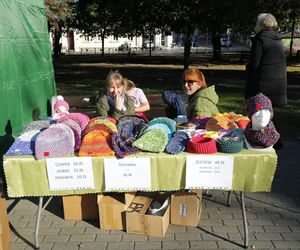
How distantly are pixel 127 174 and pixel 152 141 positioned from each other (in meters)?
0.34

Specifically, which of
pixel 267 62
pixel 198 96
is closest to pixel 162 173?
pixel 198 96

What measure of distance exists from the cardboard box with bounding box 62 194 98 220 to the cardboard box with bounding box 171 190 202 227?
2.59 feet

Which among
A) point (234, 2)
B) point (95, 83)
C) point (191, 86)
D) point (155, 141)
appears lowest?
point (95, 83)

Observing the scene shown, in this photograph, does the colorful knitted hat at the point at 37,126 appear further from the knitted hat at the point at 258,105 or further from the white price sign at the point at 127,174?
the knitted hat at the point at 258,105

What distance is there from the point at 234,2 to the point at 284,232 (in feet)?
48.5

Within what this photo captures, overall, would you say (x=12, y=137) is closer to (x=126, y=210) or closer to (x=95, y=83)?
(x=126, y=210)

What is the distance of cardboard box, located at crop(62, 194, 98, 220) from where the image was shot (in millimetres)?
3844

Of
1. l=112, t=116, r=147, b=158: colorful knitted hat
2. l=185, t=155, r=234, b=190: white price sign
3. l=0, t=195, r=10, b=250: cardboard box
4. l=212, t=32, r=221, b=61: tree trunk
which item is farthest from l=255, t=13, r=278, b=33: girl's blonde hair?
l=212, t=32, r=221, b=61: tree trunk

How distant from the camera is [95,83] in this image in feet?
46.6

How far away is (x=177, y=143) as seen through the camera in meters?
3.22

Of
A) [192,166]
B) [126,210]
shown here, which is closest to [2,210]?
[126,210]

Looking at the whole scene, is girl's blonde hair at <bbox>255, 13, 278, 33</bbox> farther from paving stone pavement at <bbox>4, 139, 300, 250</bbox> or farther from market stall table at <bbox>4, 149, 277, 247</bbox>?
market stall table at <bbox>4, 149, 277, 247</bbox>

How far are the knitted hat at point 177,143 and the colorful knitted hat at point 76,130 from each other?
2.54ft

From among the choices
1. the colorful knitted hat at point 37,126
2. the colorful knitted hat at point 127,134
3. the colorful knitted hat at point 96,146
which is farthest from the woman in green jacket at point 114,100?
the colorful knitted hat at point 96,146
